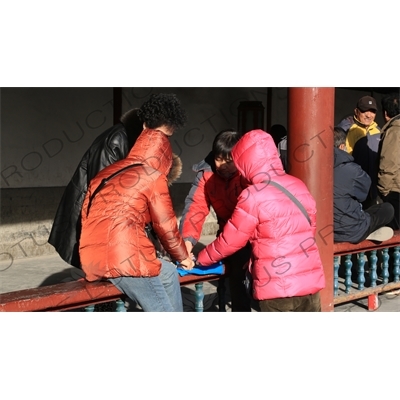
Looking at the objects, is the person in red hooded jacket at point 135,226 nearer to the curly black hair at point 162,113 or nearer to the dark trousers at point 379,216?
the curly black hair at point 162,113

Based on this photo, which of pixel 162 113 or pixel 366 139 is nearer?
pixel 162 113

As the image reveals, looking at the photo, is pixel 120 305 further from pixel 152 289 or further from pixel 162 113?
pixel 162 113

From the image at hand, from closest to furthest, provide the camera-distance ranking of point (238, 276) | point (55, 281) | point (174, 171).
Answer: point (174, 171) < point (238, 276) < point (55, 281)

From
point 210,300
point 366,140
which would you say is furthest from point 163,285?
point 366,140

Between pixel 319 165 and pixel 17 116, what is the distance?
427cm

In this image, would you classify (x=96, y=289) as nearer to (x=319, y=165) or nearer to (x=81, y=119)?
(x=319, y=165)

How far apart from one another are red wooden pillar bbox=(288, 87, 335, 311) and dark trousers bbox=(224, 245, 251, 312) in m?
0.60

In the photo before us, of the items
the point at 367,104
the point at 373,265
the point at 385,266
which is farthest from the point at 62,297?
the point at 367,104

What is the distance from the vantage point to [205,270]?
4141 millimetres

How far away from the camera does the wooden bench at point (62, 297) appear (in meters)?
3.25

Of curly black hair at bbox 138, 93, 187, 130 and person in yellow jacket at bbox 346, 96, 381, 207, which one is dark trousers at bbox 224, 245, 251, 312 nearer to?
curly black hair at bbox 138, 93, 187, 130

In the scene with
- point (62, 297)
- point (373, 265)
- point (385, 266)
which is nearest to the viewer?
point (62, 297)

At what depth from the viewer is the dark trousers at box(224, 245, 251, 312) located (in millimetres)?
4297

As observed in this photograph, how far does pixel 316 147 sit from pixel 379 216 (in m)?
1.23
